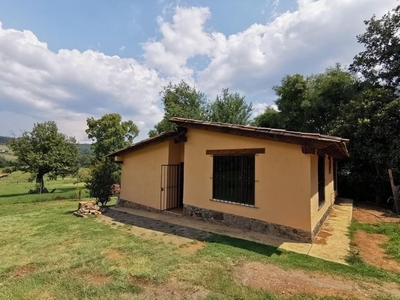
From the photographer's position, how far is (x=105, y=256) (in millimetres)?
5445

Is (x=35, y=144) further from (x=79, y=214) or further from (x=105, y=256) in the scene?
(x=105, y=256)

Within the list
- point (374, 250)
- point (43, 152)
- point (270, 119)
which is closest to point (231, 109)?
point (270, 119)

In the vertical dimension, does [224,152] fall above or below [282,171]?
above

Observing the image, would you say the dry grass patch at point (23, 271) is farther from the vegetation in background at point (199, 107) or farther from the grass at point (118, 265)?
the vegetation in background at point (199, 107)

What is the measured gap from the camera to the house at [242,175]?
21.4 ft

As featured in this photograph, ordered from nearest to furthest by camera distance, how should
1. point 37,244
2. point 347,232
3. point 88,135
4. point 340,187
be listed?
point 37,244 → point 347,232 → point 340,187 → point 88,135

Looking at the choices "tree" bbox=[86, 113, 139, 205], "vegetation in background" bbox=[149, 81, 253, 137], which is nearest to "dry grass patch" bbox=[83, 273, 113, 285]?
"vegetation in background" bbox=[149, 81, 253, 137]

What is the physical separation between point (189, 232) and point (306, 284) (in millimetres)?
3930

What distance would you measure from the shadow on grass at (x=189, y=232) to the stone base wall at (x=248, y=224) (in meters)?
0.60

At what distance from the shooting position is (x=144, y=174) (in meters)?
11.0

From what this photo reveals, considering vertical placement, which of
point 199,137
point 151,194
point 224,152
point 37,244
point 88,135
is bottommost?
point 37,244

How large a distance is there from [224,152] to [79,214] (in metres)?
6.97

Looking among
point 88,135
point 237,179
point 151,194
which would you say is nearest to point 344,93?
point 237,179

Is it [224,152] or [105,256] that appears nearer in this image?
[105,256]
